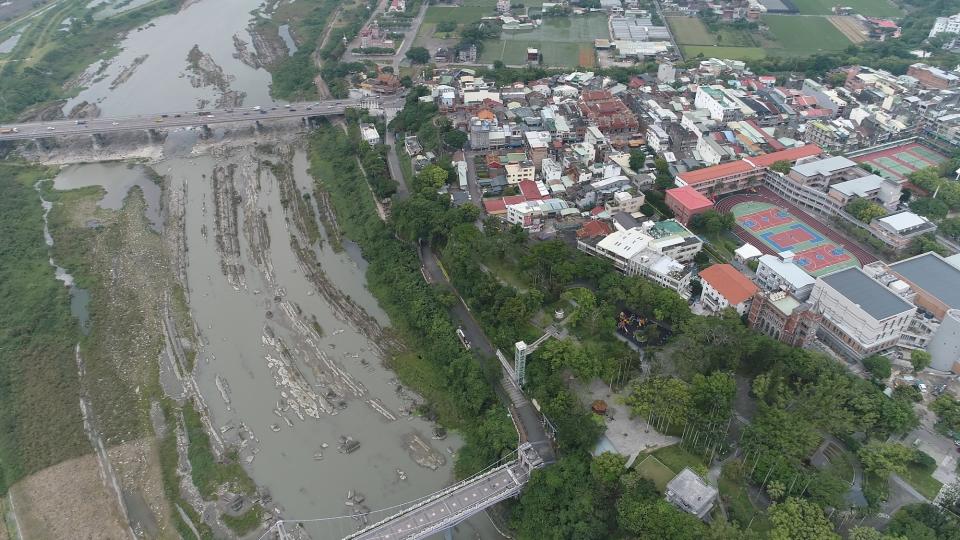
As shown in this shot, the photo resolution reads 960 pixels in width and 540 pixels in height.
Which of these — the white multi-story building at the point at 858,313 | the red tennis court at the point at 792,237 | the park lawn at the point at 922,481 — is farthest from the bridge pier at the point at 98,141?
the park lawn at the point at 922,481

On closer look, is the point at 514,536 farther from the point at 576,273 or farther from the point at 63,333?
the point at 63,333

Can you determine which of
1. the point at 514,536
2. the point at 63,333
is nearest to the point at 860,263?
the point at 514,536

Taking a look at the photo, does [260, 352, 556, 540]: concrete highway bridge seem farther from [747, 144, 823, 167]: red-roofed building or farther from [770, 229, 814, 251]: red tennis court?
[747, 144, 823, 167]: red-roofed building

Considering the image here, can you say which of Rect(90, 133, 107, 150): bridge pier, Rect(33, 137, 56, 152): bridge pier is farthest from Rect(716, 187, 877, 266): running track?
Rect(33, 137, 56, 152): bridge pier

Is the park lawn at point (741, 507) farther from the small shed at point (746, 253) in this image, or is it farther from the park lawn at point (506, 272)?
the small shed at point (746, 253)

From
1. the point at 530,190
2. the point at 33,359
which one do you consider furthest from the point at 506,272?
the point at 33,359

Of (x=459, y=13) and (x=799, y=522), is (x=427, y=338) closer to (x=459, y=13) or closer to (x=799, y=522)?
(x=799, y=522)
